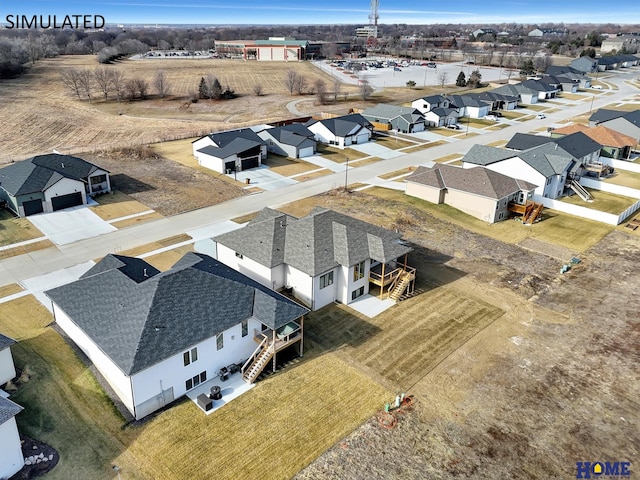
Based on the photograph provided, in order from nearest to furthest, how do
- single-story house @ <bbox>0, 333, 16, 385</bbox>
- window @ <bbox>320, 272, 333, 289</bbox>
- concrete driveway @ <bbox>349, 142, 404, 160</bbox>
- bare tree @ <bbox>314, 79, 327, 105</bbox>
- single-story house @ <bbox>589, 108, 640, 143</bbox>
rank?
1. single-story house @ <bbox>0, 333, 16, 385</bbox>
2. window @ <bbox>320, 272, 333, 289</bbox>
3. concrete driveway @ <bbox>349, 142, 404, 160</bbox>
4. single-story house @ <bbox>589, 108, 640, 143</bbox>
5. bare tree @ <bbox>314, 79, 327, 105</bbox>

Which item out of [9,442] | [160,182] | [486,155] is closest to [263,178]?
[160,182]

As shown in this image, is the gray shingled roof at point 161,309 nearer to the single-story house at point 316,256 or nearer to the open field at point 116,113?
the single-story house at point 316,256

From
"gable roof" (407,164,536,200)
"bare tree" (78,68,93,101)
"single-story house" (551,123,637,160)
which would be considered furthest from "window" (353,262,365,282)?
"bare tree" (78,68,93,101)

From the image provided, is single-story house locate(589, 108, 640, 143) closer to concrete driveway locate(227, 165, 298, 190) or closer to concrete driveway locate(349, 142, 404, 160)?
concrete driveway locate(349, 142, 404, 160)

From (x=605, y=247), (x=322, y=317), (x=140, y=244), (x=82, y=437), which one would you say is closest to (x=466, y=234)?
(x=605, y=247)

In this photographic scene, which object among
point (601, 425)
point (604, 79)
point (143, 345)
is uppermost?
point (604, 79)

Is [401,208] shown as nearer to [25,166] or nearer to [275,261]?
[275,261]

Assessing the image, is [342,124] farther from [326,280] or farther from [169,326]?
[169,326]

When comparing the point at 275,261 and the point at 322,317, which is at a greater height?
the point at 275,261
